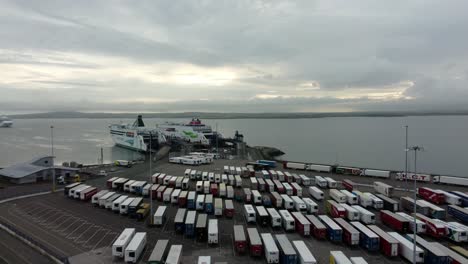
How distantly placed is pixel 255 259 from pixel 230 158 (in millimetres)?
35995

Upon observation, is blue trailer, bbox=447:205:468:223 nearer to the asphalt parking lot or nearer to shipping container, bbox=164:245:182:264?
the asphalt parking lot

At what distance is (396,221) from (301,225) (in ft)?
22.7

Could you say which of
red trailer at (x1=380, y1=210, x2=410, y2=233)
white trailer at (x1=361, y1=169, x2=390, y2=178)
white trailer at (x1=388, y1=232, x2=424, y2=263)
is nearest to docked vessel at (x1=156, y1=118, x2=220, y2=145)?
white trailer at (x1=361, y1=169, x2=390, y2=178)

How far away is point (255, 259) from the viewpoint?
54.4 feet

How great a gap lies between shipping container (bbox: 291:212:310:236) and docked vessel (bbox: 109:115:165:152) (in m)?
47.3

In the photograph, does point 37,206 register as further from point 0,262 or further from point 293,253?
point 293,253

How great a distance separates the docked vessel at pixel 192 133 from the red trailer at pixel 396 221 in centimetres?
4913

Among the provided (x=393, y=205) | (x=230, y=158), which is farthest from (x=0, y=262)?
(x=230, y=158)

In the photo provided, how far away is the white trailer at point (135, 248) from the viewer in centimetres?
1578

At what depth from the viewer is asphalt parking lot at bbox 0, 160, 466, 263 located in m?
17.0

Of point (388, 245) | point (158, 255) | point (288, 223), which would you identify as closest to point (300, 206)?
point (288, 223)

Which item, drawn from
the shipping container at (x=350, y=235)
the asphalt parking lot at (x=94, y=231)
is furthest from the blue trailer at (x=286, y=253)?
the shipping container at (x=350, y=235)

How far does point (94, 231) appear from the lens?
20.2 m

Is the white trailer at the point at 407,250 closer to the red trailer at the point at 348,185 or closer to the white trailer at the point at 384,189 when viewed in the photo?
the white trailer at the point at 384,189
